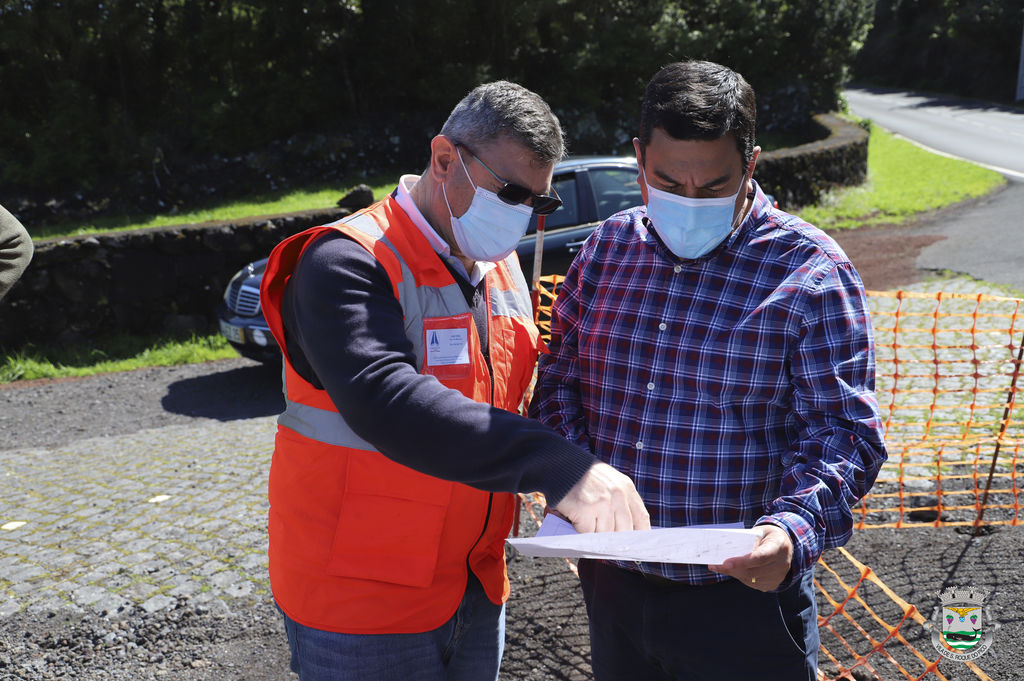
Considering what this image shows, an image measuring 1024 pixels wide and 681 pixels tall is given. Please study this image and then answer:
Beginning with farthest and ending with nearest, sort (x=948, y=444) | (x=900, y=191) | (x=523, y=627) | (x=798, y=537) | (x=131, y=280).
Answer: (x=900, y=191)
(x=131, y=280)
(x=948, y=444)
(x=523, y=627)
(x=798, y=537)

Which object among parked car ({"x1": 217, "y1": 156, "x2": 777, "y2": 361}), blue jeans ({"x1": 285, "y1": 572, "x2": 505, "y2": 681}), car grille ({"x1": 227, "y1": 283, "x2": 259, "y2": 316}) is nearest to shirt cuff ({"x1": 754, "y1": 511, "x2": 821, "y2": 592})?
blue jeans ({"x1": 285, "y1": 572, "x2": 505, "y2": 681})

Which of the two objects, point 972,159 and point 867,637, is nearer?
point 867,637

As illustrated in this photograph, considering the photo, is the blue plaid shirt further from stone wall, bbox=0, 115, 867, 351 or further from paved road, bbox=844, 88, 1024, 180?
paved road, bbox=844, 88, 1024, 180

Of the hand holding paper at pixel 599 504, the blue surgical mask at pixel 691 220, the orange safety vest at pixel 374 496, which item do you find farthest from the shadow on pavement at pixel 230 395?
the hand holding paper at pixel 599 504

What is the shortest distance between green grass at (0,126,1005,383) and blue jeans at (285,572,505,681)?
7.49 m

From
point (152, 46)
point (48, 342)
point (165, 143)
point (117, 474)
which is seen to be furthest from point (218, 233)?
point (152, 46)

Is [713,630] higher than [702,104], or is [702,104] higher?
[702,104]

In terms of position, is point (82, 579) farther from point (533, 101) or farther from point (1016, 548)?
point (1016, 548)

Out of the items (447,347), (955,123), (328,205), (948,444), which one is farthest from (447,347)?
(955,123)

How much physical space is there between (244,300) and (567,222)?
309cm

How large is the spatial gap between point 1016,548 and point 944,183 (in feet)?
45.3

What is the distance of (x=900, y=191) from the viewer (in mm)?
15289

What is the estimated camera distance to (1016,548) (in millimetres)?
3938

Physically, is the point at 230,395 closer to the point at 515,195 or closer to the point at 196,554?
the point at 196,554
